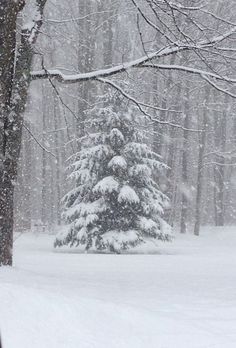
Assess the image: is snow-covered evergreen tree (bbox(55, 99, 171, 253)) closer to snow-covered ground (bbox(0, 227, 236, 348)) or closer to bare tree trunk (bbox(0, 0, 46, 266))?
bare tree trunk (bbox(0, 0, 46, 266))

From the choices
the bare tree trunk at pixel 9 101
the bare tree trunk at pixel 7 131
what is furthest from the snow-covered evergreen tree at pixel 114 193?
the bare tree trunk at pixel 7 131

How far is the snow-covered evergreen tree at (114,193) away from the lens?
52.5 feet

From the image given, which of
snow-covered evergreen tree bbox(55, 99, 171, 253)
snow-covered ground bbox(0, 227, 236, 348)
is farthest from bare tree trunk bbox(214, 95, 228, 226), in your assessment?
snow-covered ground bbox(0, 227, 236, 348)

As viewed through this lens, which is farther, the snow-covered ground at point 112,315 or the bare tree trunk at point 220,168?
the bare tree trunk at point 220,168

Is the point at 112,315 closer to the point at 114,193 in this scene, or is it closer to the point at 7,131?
the point at 7,131

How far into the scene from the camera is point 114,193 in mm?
16328

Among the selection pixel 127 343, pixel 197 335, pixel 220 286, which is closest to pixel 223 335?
pixel 197 335

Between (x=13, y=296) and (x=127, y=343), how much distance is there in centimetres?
104

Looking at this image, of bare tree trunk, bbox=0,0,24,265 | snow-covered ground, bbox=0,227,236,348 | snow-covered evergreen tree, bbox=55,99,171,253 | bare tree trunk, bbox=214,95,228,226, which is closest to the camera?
snow-covered ground, bbox=0,227,236,348

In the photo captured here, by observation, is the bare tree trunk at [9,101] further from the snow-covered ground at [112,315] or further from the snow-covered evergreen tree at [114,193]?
the snow-covered evergreen tree at [114,193]

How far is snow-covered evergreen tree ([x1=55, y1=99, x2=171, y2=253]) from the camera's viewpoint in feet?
52.5

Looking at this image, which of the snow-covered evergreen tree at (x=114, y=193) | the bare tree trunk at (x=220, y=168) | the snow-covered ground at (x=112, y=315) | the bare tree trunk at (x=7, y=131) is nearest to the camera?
the snow-covered ground at (x=112, y=315)

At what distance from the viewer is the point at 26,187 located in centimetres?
2770

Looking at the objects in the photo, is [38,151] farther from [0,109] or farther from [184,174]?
[0,109]
